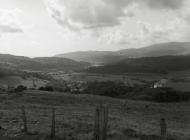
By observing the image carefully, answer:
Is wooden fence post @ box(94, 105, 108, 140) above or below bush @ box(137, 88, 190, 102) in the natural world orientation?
above

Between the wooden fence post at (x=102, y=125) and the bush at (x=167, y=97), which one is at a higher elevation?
the wooden fence post at (x=102, y=125)

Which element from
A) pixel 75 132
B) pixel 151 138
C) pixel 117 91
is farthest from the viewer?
pixel 117 91

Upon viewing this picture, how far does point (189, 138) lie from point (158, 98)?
4248 cm

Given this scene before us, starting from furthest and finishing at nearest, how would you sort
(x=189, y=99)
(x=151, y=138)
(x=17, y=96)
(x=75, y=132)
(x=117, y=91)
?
(x=117, y=91)
(x=189, y=99)
(x=17, y=96)
(x=75, y=132)
(x=151, y=138)

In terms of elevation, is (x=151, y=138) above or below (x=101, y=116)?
below

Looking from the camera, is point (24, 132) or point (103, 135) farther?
point (24, 132)

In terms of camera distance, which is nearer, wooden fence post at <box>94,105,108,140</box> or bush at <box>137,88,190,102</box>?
wooden fence post at <box>94,105,108,140</box>

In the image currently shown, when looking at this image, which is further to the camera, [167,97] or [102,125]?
[167,97]

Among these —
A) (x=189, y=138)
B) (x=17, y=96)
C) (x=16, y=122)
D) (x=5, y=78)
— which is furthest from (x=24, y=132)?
(x=5, y=78)

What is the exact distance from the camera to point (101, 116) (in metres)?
12.2

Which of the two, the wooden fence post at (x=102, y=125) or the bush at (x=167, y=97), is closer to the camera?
the wooden fence post at (x=102, y=125)

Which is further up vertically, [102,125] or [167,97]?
[102,125]

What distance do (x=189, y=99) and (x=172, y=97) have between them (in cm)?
364

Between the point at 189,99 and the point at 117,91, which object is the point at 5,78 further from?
the point at 189,99
